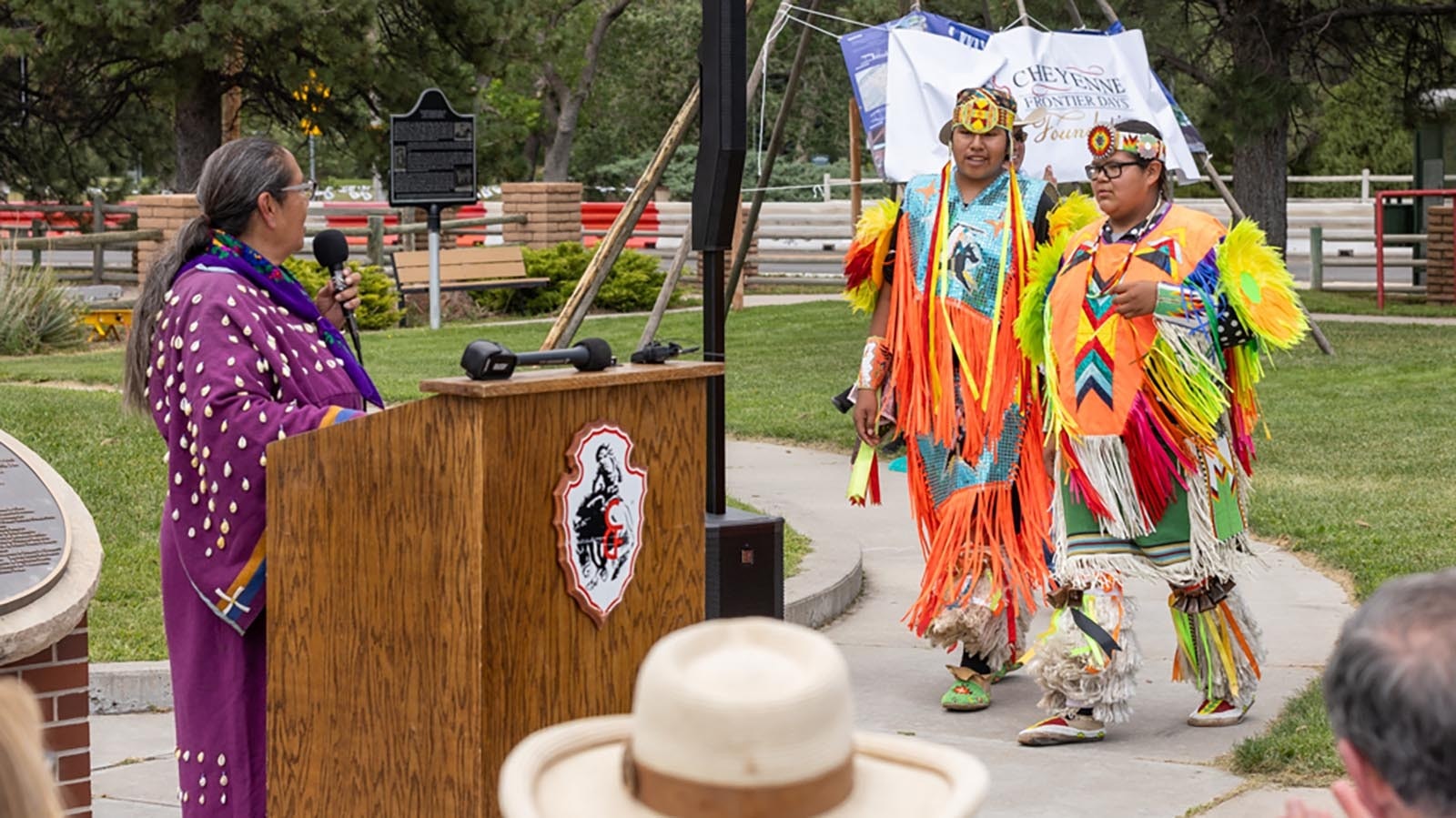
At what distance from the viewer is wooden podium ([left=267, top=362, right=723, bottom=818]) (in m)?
3.55

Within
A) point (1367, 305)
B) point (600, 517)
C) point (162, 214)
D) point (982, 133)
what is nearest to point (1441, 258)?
point (1367, 305)

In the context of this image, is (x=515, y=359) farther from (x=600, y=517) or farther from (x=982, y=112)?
(x=982, y=112)

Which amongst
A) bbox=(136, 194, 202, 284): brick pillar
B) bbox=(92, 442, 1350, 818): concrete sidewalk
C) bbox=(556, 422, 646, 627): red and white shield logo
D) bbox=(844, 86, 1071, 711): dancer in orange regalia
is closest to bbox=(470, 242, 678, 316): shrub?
bbox=(136, 194, 202, 284): brick pillar

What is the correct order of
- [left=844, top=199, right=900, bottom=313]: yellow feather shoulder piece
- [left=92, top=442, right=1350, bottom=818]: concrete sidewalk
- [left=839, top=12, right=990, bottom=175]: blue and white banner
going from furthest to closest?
[left=839, top=12, right=990, bottom=175]: blue and white banner < [left=844, top=199, right=900, bottom=313]: yellow feather shoulder piece < [left=92, top=442, right=1350, bottom=818]: concrete sidewalk

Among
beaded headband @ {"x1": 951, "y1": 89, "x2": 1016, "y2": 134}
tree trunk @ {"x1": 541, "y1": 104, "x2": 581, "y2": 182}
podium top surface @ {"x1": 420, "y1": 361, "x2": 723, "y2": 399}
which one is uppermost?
tree trunk @ {"x1": 541, "y1": 104, "x2": 581, "y2": 182}

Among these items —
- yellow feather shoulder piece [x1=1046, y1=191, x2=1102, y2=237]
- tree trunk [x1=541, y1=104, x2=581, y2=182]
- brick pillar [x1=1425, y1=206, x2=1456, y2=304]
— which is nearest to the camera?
yellow feather shoulder piece [x1=1046, y1=191, x2=1102, y2=237]

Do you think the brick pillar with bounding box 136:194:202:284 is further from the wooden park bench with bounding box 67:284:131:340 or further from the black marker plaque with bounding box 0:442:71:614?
the black marker plaque with bounding box 0:442:71:614

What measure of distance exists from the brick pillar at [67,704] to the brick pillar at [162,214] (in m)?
18.5

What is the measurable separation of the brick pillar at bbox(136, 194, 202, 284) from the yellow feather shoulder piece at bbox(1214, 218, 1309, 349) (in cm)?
1819

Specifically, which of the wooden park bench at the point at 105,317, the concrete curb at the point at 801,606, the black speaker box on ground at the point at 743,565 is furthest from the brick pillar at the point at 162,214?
the black speaker box on ground at the point at 743,565

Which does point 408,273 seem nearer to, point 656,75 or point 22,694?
point 22,694

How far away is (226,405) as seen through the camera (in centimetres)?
403

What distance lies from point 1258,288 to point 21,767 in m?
4.77

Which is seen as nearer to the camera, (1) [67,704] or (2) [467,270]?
(1) [67,704]
